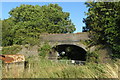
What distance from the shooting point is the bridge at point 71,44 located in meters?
11.5

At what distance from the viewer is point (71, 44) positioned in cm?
1238

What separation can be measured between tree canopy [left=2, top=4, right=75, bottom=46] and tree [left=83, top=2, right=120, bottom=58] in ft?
19.0

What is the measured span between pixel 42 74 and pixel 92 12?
936 cm

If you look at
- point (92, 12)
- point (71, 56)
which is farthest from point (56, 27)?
point (92, 12)

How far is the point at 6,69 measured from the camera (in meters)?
3.08

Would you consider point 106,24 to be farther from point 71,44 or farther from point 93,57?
point 71,44

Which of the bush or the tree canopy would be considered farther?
the tree canopy

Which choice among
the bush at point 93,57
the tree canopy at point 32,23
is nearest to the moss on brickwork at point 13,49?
the tree canopy at point 32,23

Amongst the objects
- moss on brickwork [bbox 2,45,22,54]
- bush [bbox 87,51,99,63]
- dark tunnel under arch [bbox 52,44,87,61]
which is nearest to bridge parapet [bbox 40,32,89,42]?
bush [bbox 87,51,99,63]

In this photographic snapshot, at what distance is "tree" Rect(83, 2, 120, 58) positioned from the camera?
9703 millimetres

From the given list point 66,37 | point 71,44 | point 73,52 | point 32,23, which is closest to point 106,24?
point 71,44

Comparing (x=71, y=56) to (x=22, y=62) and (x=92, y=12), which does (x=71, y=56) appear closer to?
(x=92, y=12)

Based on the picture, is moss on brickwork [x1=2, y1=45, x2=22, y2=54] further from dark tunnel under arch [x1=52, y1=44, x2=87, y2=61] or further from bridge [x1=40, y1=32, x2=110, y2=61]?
dark tunnel under arch [x1=52, y1=44, x2=87, y2=61]

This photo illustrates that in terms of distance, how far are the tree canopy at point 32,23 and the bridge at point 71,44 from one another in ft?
5.97
